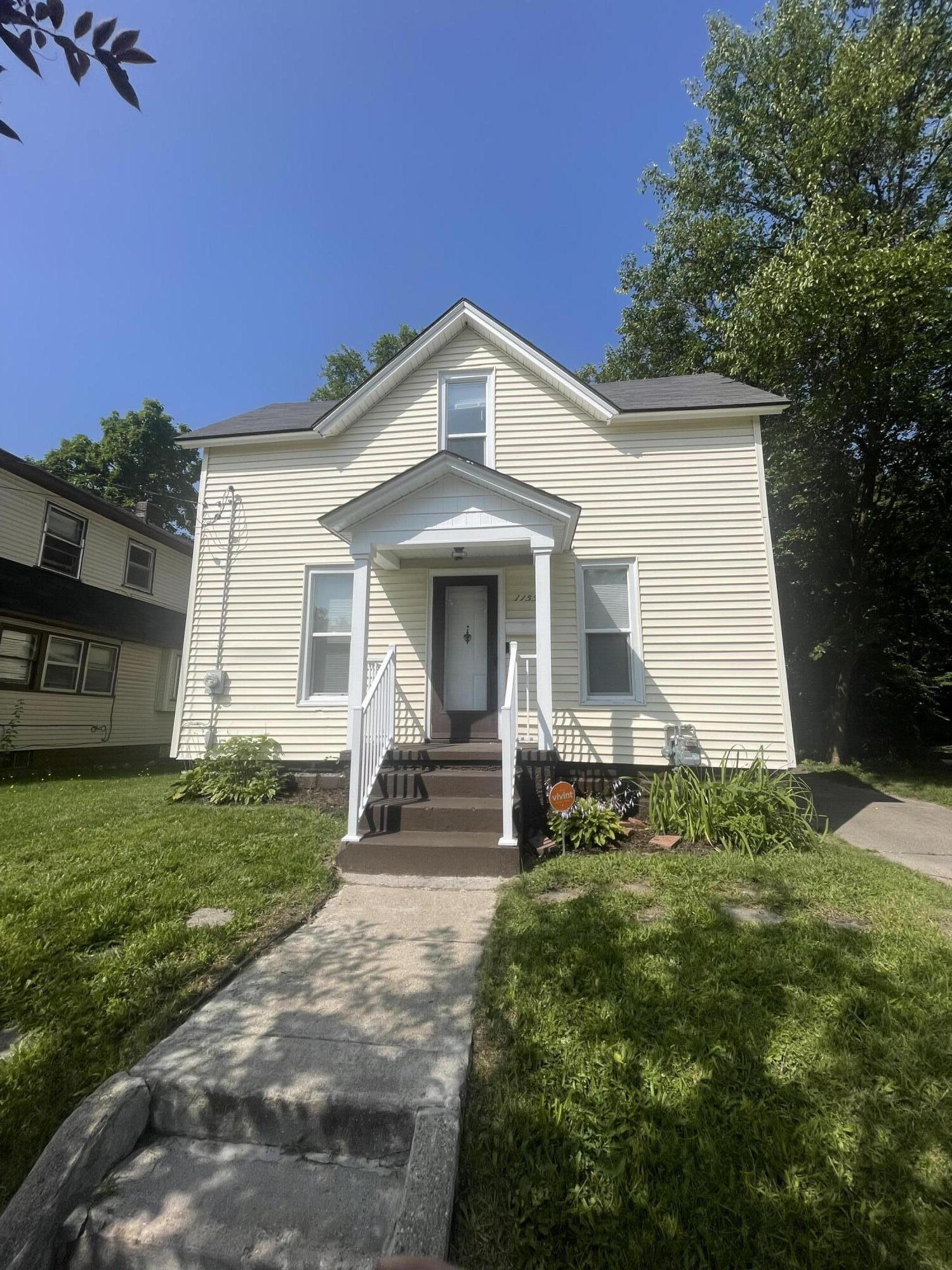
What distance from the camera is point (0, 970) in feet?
9.41

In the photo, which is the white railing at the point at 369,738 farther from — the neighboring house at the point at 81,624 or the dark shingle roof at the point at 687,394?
the neighboring house at the point at 81,624

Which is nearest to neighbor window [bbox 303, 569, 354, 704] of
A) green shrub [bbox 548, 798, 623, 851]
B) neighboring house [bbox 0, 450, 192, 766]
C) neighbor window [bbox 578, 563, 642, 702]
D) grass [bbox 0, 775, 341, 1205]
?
grass [bbox 0, 775, 341, 1205]

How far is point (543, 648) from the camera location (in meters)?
5.95

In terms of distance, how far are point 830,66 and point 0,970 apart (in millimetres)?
19298

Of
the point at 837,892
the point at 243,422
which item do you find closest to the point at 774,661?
the point at 837,892

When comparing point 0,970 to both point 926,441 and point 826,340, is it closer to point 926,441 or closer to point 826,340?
point 826,340

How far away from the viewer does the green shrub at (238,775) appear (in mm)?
6832

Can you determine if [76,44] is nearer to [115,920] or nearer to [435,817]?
[115,920]

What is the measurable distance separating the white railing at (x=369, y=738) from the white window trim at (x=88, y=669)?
1027 centimetres

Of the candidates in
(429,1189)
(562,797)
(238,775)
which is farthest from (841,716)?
(429,1189)

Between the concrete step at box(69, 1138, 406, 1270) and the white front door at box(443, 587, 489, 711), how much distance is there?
5.50m

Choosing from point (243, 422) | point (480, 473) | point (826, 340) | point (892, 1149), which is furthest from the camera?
point (826, 340)

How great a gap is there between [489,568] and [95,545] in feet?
37.1

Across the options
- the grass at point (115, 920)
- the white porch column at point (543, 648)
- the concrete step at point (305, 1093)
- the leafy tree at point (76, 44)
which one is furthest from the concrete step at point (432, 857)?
the leafy tree at point (76, 44)
